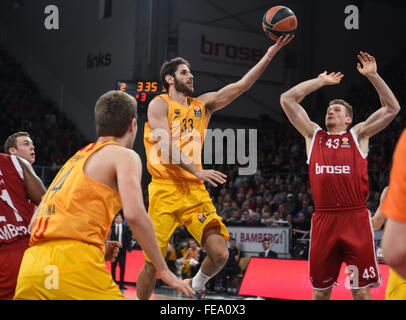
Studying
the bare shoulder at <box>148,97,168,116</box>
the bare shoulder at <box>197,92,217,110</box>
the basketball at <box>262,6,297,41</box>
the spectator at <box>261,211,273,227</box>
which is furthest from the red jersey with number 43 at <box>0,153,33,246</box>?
the spectator at <box>261,211,273,227</box>

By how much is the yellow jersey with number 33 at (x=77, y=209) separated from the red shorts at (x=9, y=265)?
137cm

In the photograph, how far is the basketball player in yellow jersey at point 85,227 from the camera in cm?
276

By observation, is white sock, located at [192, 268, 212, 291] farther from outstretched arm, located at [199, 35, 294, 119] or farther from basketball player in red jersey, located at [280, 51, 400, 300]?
outstretched arm, located at [199, 35, 294, 119]

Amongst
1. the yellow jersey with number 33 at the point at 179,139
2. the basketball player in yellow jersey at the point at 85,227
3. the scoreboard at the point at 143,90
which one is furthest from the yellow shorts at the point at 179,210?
the scoreboard at the point at 143,90

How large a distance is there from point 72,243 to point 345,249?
2882mm

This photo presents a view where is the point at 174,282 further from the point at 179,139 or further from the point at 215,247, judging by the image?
the point at 179,139

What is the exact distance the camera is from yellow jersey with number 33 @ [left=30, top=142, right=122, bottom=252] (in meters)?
2.83

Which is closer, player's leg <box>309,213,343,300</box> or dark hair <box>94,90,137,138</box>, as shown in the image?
dark hair <box>94,90,137,138</box>

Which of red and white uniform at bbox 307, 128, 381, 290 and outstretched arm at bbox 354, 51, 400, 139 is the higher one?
outstretched arm at bbox 354, 51, 400, 139

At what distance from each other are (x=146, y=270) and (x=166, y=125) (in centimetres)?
142

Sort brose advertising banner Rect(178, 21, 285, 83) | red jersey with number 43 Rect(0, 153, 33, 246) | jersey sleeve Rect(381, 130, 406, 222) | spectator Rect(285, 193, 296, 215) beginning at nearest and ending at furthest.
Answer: jersey sleeve Rect(381, 130, 406, 222) → red jersey with number 43 Rect(0, 153, 33, 246) → spectator Rect(285, 193, 296, 215) → brose advertising banner Rect(178, 21, 285, 83)

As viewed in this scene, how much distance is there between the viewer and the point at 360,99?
1830cm

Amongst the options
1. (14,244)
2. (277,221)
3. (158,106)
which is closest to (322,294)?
(158,106)
